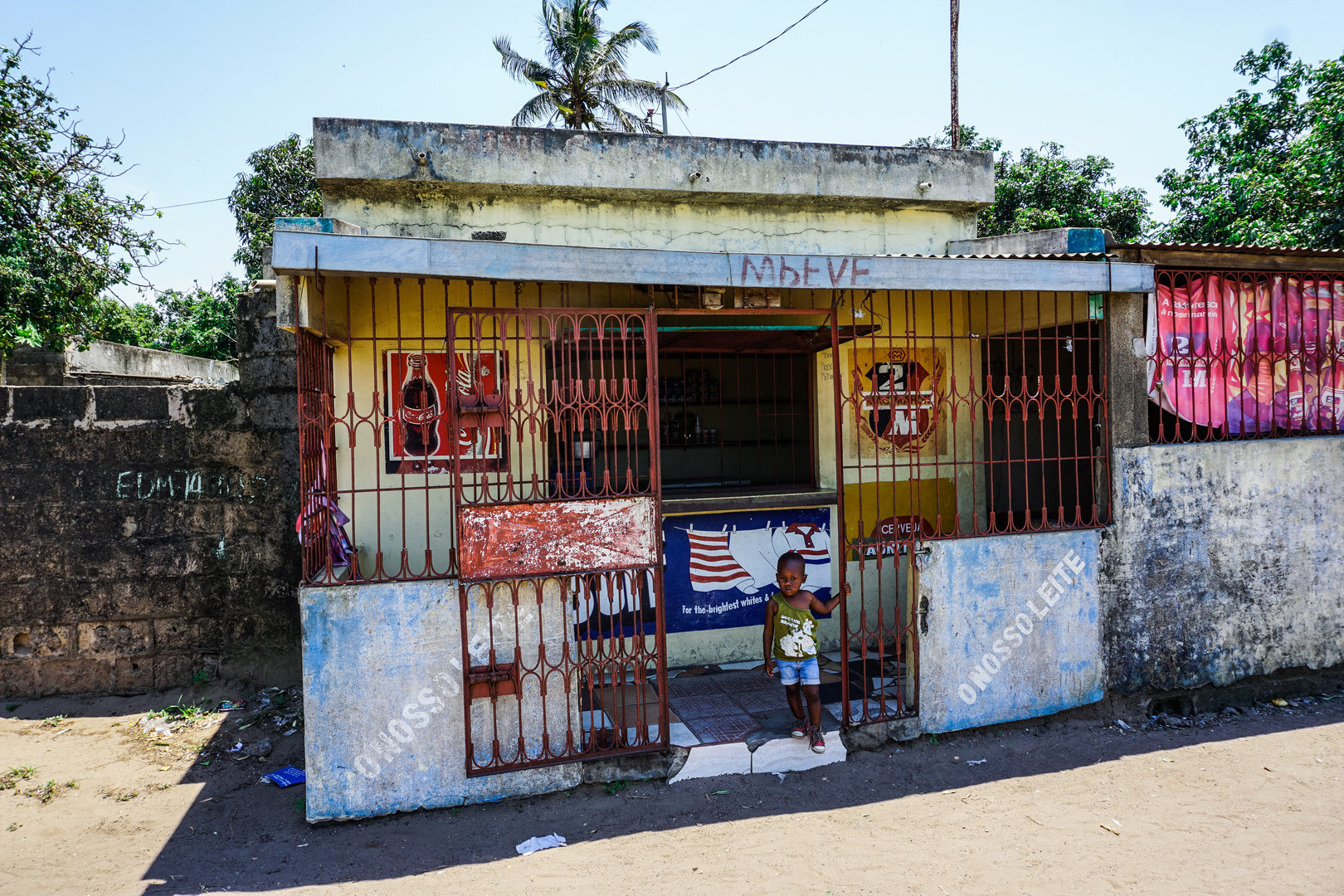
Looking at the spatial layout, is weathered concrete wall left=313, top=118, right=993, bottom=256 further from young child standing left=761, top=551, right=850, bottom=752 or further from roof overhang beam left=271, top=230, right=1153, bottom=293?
young child standing left=761, top=551, right=850, bottom=752

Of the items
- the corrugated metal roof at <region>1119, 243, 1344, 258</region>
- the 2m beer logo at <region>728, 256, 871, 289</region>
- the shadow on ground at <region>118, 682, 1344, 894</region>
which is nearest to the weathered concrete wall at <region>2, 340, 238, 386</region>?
the shadow on ground at <region>118, 682, 1344, 894</region>

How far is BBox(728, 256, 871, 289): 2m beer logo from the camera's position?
4332mm

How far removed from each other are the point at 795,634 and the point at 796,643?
53 millimetres

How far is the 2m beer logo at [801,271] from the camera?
4.33 meters

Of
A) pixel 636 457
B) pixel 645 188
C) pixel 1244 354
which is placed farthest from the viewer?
pixel 645 188

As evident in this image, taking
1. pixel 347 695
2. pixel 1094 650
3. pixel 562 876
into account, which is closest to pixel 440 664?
pixel 347 695

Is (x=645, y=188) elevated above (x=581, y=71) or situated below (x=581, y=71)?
below

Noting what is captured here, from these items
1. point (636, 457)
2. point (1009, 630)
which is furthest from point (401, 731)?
point (1009, 630)

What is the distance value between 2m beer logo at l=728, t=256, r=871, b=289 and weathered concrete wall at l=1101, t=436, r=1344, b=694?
7.65ft

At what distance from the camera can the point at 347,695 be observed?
4027mm

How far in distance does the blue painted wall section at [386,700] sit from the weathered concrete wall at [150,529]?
2.20 m

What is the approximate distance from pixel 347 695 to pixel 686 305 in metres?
3.40

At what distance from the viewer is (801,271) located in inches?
173

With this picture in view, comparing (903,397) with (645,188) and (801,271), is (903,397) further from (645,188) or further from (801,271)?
(645,188)
